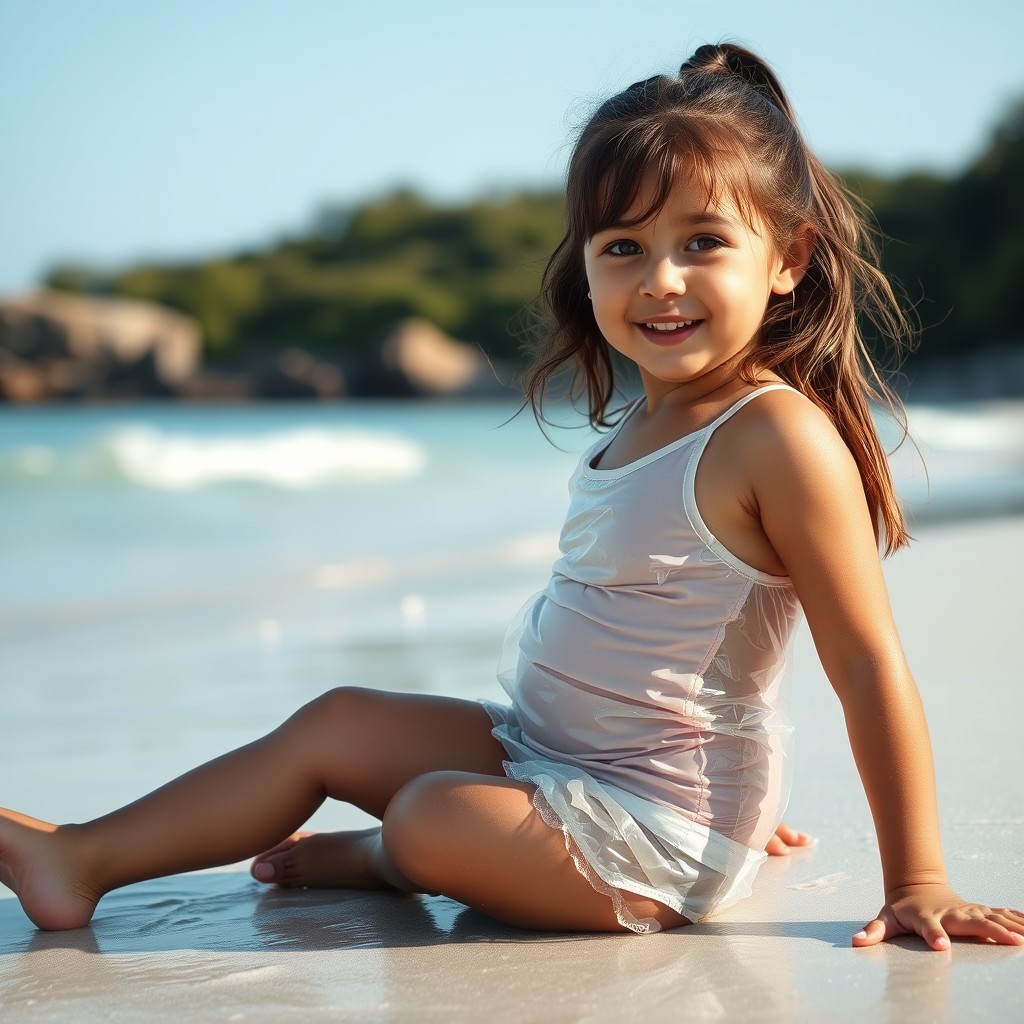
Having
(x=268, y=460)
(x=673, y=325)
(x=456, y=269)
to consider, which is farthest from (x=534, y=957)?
(x=456, y=269)

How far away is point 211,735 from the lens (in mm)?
2477

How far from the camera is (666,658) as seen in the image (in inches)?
61.3

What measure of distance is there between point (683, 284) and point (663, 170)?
0.13 m

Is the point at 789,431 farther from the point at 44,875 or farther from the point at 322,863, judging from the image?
the point at 44,875

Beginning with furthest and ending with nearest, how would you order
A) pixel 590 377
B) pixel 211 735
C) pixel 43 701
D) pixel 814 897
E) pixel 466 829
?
pixel 43 701 → pixel 211 735 → pixel 590 377 → pixel 814 897 → pixel 466 829

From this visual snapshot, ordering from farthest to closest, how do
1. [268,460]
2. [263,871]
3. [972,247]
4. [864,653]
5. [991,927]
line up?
[972,247]
[268,460]
[263,871]
[864,653]
[991,927]

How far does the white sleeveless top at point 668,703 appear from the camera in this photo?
151 cm

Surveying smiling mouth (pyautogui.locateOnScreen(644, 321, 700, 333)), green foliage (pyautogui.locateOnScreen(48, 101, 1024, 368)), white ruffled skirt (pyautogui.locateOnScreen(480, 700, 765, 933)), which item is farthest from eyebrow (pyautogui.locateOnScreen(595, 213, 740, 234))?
green foliage (pyautogui.locateOnScreen(48, 101, 1024, 368))

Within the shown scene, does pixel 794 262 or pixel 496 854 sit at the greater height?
pixel 794 262

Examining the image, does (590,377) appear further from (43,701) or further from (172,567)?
(172,567)

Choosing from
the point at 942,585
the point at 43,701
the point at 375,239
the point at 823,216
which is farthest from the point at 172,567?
the point at 375,239

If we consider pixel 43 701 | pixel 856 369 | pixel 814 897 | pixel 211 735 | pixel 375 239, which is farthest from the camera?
pixel 375 239

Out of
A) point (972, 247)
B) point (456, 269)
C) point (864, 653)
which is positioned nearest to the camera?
point (864, 653)

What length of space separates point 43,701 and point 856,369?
1863mm
